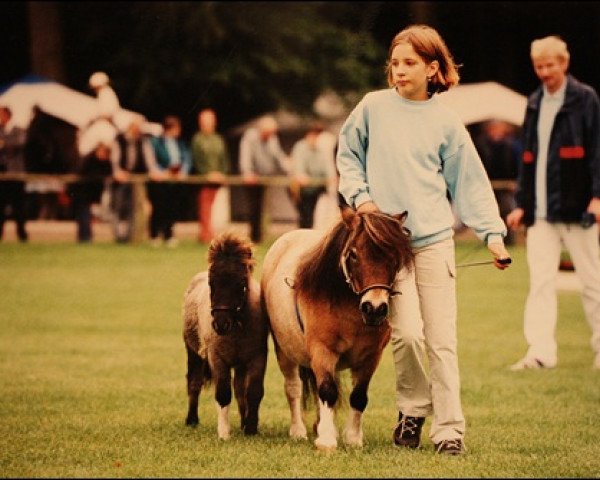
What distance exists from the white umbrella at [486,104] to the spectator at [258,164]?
5.45 meters

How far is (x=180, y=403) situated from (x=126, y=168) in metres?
16.5

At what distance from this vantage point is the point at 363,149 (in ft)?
28.1

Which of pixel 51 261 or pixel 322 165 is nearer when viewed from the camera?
pixel 51 261

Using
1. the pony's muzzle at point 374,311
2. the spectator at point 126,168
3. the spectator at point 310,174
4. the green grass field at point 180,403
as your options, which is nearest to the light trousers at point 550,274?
the green grass field at point 180,403

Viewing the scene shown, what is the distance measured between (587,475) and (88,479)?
2.73 meters

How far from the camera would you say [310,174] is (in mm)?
27969

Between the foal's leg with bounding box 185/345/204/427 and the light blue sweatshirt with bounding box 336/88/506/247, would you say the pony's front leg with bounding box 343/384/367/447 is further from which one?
the foal's leg with bounding box 185/345/204/427

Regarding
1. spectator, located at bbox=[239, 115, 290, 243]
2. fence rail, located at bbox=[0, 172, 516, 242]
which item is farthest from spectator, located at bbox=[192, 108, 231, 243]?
spectator, located at bbox=[239, 115, 290, 243]

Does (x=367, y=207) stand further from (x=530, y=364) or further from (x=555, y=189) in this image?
(x=530, y=364)

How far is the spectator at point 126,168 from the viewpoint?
26703 mm

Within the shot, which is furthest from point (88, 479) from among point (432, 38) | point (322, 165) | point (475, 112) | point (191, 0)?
point (191, 0)

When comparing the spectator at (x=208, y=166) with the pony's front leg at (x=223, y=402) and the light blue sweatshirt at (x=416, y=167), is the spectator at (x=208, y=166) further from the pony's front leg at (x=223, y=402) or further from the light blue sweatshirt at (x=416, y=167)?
the light blue sweatshirt at (x=416, y=167)

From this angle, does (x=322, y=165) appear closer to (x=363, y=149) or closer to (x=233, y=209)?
(x=233, y=209)

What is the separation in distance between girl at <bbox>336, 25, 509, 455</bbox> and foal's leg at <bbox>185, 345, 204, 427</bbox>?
1.87 metres
